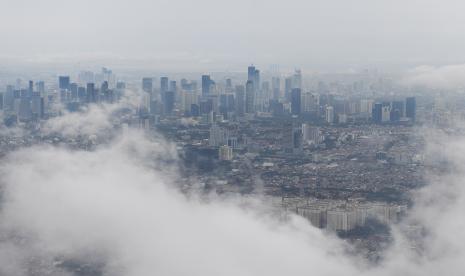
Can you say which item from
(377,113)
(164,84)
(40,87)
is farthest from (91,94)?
(377,113)

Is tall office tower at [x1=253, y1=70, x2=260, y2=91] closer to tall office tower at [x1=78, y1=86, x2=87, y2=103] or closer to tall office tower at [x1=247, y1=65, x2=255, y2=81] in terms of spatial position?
tall office tower at [x1=247, y1=65, x2=255, y2=81]

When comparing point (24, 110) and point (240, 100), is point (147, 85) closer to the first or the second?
point (240, 100)

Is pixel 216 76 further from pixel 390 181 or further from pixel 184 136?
pixel 390 181

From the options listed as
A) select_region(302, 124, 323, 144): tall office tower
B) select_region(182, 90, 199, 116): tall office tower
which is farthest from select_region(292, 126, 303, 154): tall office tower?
select_region(182, 90, 199, 116): tall office tower

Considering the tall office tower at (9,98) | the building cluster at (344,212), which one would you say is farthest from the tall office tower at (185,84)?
the building cluster at (344,212)

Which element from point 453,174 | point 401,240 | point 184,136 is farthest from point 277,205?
point 184,136
